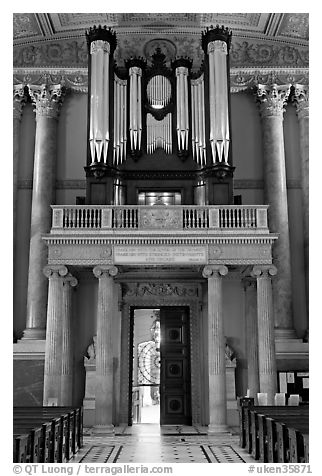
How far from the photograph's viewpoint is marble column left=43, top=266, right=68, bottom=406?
57.3ft

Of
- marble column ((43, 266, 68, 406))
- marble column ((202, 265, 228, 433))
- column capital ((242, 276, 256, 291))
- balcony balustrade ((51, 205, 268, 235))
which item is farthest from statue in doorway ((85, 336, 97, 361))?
column capital ((242, 276, 256, 291))

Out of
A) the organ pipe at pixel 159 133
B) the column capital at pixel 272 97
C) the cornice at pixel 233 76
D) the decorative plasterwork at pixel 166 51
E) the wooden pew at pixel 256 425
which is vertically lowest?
the wooden pew at pixel 256 425

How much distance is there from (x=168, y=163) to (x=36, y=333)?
6500mm

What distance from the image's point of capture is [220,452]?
13.9 meters

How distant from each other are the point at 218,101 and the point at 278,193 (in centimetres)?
372

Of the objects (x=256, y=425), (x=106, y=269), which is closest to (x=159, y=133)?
(x=106, y=269)

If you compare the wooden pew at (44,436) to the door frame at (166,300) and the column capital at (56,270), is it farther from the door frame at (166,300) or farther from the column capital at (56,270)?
the door frame at (166,300)

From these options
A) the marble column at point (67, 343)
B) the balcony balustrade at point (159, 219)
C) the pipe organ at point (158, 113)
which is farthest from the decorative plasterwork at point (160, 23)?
the marble column at point (67, 343)

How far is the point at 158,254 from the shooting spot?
17781mm

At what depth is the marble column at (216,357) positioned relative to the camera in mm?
17172

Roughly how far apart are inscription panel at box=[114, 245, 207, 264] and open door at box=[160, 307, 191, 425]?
11.3 feet

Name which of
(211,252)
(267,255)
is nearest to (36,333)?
(211,252)

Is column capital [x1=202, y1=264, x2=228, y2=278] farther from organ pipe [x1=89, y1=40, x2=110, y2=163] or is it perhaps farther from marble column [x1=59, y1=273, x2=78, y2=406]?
organ pipe [x1=89, y1=40, x2=110, y2=163]

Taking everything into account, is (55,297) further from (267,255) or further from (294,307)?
Answer: (294,307)
